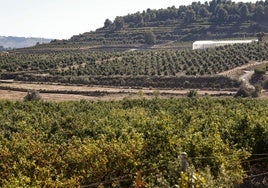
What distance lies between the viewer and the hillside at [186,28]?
15638 centimetres

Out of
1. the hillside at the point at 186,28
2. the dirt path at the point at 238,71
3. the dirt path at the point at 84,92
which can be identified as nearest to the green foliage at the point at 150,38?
the hillside at the point at 186,28

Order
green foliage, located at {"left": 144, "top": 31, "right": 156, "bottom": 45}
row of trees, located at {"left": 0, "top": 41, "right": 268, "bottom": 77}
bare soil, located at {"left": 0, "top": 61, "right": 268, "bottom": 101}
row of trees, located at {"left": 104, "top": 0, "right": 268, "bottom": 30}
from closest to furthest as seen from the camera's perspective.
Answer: bare soil, located at {"left": 0, "top": 61, "right": 268, "bottom": 101}
row of trees, located at {"left": 0, "top": 41, "right": 268, "bottom": 77}
green foliage, located at {"left": 144, "top": 31, "right": 156, "bottom": 45}
row of trees, located at {"left": 104, "top": 0, "right": 268, "bottom": 30}

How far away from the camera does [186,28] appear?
6713 inches

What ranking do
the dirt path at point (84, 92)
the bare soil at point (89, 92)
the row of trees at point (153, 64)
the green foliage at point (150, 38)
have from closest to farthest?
the bare soil at point (89, 92)
the dirt path at point (84, 92)
the row of trees at point (153, 64)
the green foliage at point (150, 38)

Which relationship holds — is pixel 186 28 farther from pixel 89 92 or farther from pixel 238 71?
pixel 89 92

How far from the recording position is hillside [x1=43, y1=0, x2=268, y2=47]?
513 feet

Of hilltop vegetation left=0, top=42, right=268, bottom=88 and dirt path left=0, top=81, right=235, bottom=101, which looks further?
hilltop vegetation left=0, top=42, right=268, bottom=88

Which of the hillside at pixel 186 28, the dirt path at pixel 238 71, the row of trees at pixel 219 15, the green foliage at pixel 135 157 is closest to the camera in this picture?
the green foliage at pixel 135 157

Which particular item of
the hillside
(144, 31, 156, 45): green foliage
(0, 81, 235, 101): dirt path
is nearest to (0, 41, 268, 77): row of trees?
(0, 81, 235, 101): dirt path

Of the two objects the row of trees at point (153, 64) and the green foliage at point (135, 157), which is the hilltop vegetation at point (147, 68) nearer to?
the row of trees at point (153, 64)

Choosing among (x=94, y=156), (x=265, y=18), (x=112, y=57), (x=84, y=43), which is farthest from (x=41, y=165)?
(x=265, y=18)

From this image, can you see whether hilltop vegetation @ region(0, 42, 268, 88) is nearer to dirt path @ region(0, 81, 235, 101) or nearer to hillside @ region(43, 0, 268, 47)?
dirt path @ region(0, 81, 235, 101)

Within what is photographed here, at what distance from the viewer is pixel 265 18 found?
16412 cm

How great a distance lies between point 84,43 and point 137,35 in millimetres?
22206
